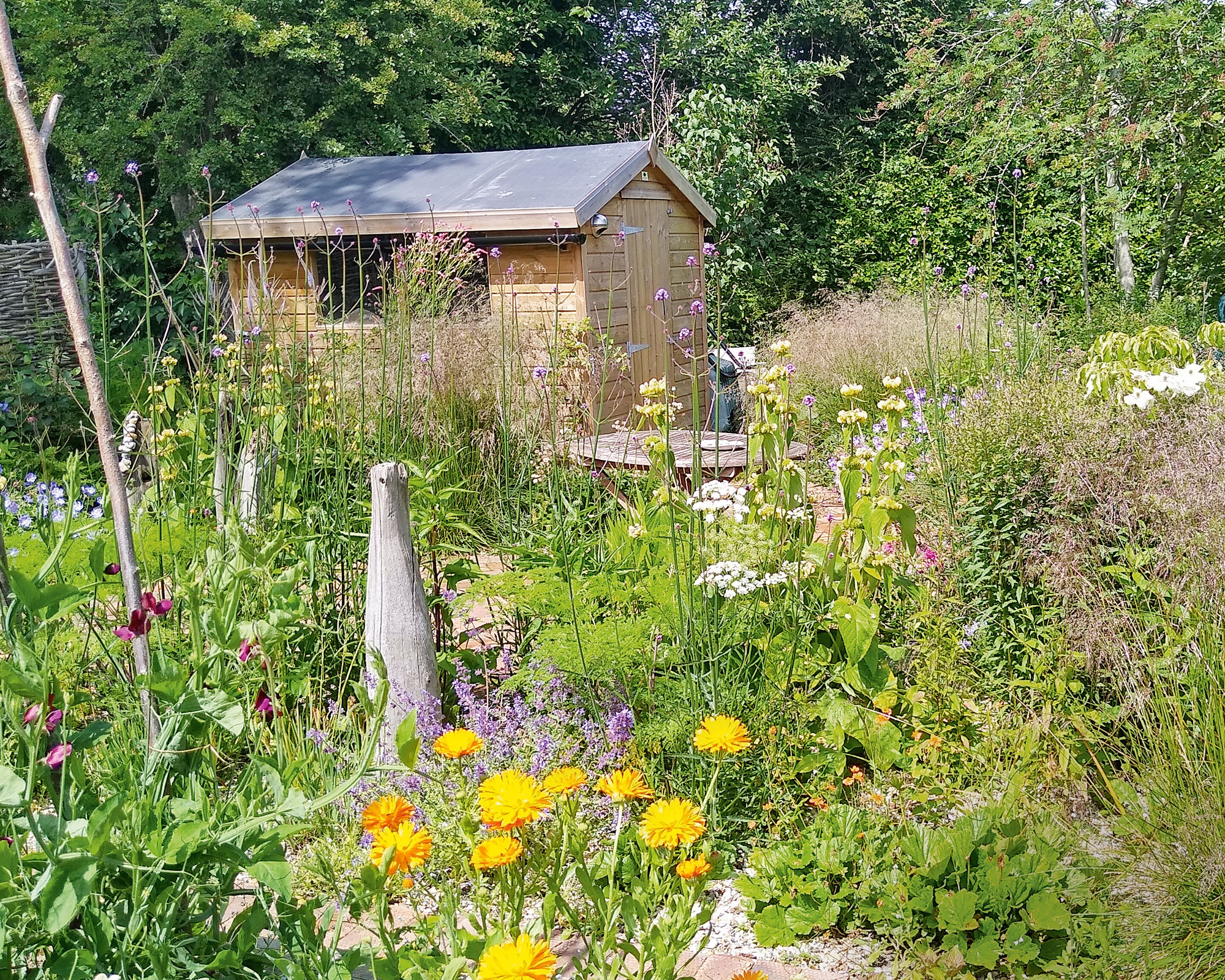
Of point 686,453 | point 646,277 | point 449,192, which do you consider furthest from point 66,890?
point 646,277

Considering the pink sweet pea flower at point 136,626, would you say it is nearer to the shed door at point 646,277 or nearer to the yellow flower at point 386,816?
the yellow flower at point 386,816

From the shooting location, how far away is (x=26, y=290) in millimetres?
8789

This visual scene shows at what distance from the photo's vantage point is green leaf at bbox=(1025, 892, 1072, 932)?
6.29 feet

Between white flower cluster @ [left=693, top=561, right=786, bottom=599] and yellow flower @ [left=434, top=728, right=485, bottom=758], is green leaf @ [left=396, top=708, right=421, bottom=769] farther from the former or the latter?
white flower cluster @ [left=693, top=561, right=786, bottom=599]

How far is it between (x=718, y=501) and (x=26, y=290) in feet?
26.2

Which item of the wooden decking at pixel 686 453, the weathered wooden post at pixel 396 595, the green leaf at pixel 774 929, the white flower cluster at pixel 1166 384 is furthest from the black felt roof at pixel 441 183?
the green leaf at pixel 774 929

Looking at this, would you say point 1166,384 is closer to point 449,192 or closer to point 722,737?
point 722,737

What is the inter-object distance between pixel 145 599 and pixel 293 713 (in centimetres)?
142

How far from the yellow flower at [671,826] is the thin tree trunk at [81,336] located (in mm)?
753

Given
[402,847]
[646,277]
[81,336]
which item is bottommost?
[402,847]

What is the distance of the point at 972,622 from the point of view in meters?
3.02

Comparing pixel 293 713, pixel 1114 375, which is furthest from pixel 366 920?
pixel 1114 375

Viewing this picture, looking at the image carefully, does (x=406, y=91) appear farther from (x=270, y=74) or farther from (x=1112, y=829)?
(x=1112, y=829)

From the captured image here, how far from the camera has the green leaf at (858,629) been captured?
2.64 metres
